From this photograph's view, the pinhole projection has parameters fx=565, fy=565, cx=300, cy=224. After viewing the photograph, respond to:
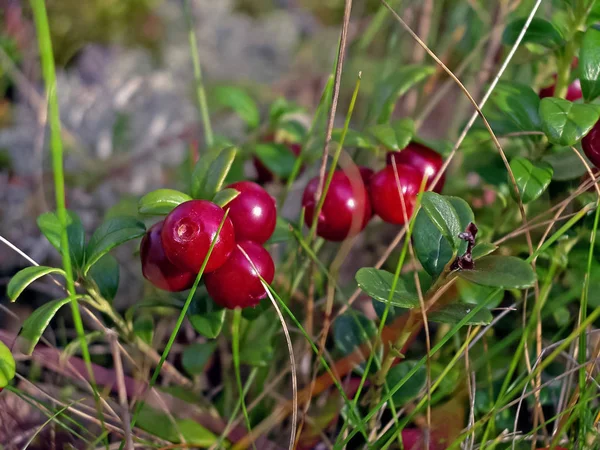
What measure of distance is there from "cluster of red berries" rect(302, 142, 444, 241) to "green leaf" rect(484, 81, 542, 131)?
20 cm

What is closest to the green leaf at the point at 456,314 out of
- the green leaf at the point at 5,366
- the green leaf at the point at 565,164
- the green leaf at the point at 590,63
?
the green leaf at the point at 565,164

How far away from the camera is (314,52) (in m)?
3.58

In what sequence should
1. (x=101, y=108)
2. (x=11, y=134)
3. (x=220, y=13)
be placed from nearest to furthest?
(x=11, y=134)
(x=101, y=108)
(x=220, y=13)

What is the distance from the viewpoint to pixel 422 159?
1.32 meters

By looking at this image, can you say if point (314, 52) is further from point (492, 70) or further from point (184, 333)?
point (184, 333)

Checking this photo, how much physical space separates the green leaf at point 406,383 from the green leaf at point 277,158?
1.98 ft

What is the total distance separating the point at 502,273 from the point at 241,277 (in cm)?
46

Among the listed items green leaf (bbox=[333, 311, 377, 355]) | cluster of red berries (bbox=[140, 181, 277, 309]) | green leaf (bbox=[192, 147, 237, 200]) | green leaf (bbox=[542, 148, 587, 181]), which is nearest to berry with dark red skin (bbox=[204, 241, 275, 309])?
cluster of red berries (bbox=[140, 181, 277, 309])

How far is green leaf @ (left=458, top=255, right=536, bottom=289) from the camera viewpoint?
35.0 inches

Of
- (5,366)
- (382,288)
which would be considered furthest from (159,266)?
(382,288)

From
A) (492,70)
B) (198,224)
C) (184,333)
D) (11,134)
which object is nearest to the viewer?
(198,224)

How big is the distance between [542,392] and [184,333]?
105 cm

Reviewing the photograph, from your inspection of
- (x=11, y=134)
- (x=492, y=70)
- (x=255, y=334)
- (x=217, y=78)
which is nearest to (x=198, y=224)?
(x=255, y=334)

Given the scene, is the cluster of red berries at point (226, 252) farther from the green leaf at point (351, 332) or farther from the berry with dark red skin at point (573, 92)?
the berry with dark red skin at point (573, 92)
